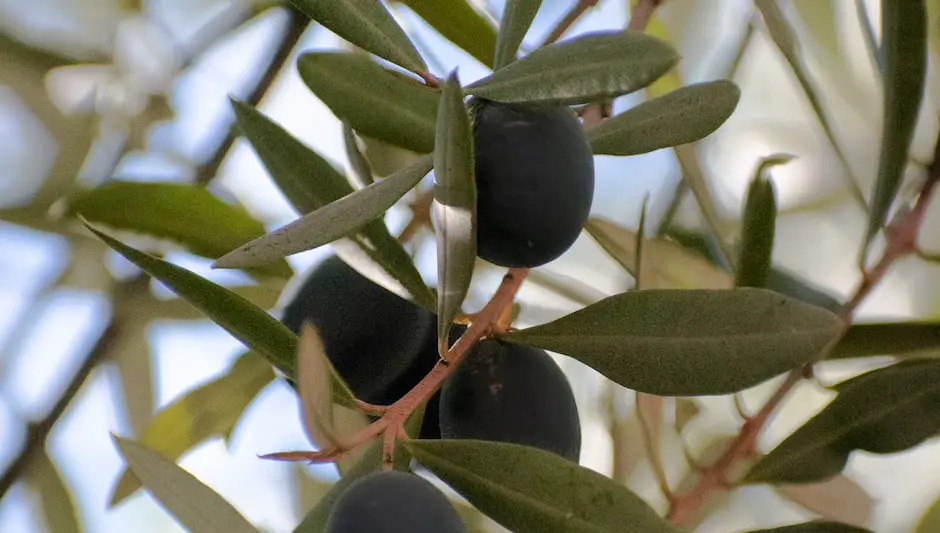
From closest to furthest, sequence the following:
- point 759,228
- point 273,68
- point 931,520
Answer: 1. point 759,228
2. point 931,520
3. point 273,68

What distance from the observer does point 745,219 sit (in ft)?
1.90

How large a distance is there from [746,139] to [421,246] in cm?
45

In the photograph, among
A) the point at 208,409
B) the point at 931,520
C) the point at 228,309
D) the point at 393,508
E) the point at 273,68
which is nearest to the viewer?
the point at 393,508

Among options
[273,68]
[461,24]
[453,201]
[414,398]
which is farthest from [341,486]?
[273,68]

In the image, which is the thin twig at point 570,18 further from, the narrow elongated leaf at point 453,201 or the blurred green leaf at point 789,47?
the narrow elongated leaf at point 453,201

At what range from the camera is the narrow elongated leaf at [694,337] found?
1.42 feet

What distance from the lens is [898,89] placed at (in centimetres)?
57

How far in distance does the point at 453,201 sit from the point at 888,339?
0.33 m

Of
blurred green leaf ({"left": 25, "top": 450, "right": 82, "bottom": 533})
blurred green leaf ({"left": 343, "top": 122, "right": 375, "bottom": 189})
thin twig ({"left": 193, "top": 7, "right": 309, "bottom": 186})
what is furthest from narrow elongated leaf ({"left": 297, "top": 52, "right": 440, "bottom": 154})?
blurred green leaf ({"left": 25, "top": 450, "right": 82, "bottom": 533})

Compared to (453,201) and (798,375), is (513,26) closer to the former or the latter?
(453,201)

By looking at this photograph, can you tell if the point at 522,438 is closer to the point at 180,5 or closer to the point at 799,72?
the point at 799,72

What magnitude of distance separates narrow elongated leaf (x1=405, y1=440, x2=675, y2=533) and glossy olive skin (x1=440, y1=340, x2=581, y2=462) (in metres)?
0.08

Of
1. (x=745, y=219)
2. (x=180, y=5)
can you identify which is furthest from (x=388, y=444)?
(x=180, y=5)

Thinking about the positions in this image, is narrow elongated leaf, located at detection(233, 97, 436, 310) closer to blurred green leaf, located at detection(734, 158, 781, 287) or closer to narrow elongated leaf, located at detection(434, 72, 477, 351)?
narrow elongated leaf, located at detection(434, 72, 477, 351)
